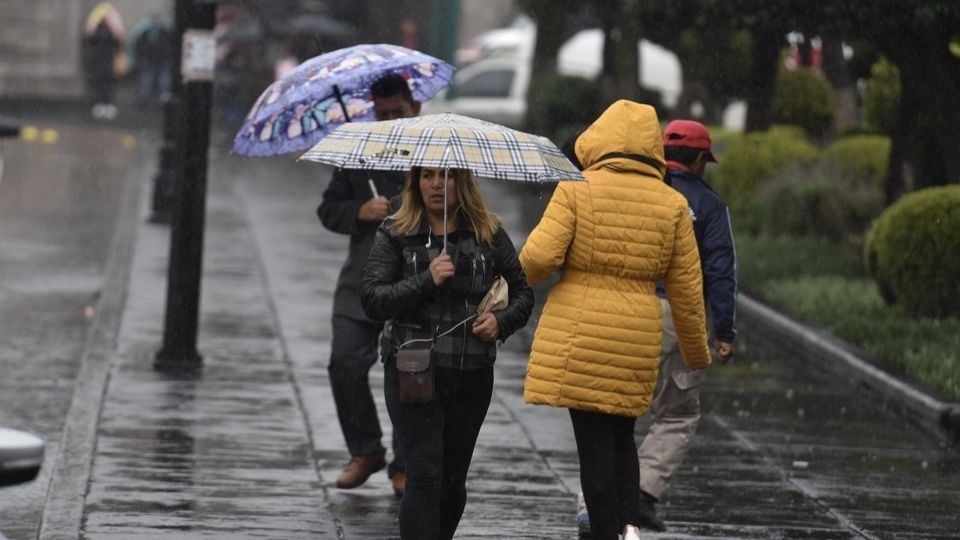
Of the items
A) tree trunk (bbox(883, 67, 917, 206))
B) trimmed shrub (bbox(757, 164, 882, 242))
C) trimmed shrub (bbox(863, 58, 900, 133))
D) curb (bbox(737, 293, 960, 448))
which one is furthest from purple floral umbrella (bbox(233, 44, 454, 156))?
trimmed shrub (bbox(757, 164, 882, 242))

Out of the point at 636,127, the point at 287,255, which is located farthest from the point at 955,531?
the point at 287,255

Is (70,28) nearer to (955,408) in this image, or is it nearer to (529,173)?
(955,408)

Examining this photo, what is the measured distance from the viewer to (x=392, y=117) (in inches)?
342

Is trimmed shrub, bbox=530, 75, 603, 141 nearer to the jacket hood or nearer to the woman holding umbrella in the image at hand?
the jacket hood

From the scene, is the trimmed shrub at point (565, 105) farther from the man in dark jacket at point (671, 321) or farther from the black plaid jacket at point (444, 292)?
the black plaid jacket at point (444, 292)

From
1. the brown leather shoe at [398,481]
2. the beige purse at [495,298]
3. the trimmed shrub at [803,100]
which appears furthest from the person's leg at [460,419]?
the trimmed shrub at [803,100]

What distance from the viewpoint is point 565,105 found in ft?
89.9

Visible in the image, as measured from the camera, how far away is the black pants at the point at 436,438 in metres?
6.98

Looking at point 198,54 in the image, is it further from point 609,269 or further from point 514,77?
point 514,77

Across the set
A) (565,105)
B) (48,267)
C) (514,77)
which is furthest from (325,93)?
(514,77)

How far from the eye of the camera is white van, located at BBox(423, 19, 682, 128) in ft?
108

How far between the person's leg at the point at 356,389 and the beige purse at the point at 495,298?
193 centimetres

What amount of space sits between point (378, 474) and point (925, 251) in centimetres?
535

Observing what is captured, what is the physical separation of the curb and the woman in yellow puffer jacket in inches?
160
